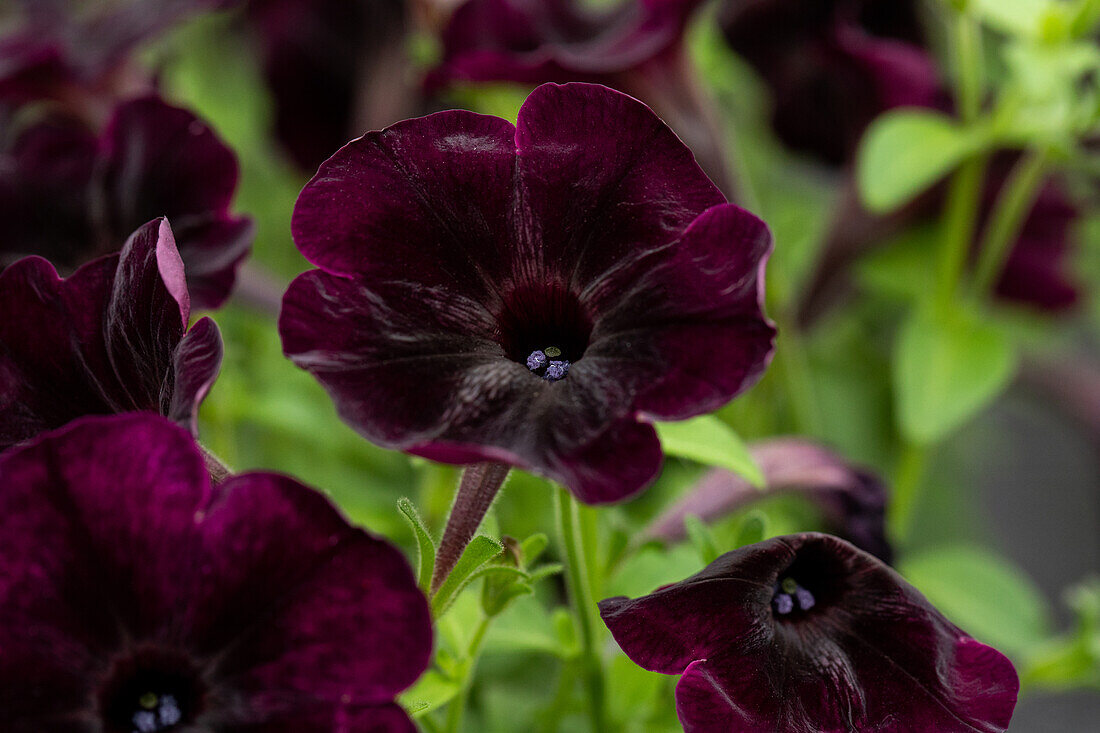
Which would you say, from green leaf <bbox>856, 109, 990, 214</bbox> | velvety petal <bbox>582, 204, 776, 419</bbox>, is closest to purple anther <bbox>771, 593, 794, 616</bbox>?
velvety petal <bbox>582, 204, 776, 419</bbox>

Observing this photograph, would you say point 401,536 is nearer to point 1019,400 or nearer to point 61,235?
point 61,235

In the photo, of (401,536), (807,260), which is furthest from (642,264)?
(807,260)

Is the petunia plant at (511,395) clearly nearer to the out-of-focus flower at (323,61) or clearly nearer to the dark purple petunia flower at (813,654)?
the dark purple petunia flower at (813,654)

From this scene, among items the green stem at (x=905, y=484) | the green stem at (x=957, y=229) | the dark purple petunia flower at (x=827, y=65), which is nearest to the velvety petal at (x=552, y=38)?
the dark purple petunia flower at (x=827, y=65)

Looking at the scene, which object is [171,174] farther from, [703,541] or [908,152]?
[908,152]

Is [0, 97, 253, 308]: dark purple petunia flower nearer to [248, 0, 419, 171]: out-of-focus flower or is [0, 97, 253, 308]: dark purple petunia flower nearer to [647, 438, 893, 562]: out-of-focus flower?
[647, 438, 893, 562]: out-of-focus flower

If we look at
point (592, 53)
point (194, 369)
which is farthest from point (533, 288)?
point (592, 53)
